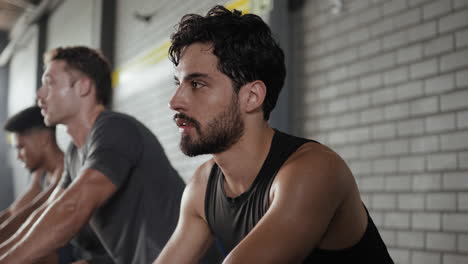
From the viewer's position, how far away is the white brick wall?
2.81m

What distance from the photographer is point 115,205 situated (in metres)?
2.65

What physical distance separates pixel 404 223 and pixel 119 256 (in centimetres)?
169

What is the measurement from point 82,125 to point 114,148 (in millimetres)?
714

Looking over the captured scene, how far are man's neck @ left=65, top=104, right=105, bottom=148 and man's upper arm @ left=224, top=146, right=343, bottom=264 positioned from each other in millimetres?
1845

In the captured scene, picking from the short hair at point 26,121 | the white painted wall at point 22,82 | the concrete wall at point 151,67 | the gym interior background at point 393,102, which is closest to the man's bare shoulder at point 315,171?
the gym interior background at point 393,102

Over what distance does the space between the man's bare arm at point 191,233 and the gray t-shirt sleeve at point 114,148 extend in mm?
468

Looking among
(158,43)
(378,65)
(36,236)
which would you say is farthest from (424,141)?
(158,43)

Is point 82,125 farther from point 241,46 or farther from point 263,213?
point 263,213

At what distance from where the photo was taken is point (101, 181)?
2.33 metres

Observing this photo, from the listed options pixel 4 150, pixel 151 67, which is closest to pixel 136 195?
pixel 151 67

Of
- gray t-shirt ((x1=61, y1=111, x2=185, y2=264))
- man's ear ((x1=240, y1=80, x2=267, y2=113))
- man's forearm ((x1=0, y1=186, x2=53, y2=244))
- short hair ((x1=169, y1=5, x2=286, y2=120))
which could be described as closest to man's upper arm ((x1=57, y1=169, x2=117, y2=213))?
gray t-shirt ((x1=61, y1=111, x2=185, y2=264))

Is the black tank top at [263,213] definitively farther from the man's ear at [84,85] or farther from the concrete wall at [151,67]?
the concrete wall at [151,67]

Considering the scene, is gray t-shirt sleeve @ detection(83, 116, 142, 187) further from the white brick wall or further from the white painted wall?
the white painted wall

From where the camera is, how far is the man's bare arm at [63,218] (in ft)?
7.00
